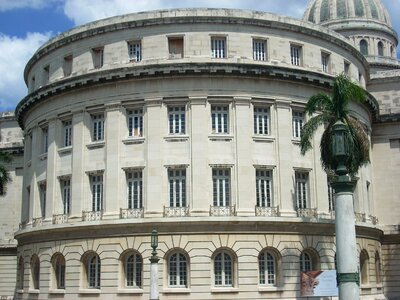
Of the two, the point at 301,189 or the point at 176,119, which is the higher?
the point at 176,119

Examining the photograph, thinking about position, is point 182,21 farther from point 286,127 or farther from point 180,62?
point 286,127

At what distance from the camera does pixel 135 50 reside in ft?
129

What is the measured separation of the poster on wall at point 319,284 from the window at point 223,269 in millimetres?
4418

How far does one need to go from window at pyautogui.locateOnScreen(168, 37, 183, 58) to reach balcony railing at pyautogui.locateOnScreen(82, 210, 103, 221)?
1076 cm

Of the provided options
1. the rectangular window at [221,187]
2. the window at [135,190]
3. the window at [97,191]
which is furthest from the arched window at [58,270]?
the rectangular window at [221,187]

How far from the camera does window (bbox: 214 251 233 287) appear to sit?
35.3 m

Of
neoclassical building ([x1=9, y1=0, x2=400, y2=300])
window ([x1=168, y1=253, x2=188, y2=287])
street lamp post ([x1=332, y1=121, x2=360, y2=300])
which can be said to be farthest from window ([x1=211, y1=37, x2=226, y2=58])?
street lamp post ([x1=332, y1=121, x2=360, y2=300])

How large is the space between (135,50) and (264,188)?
39.2 ft

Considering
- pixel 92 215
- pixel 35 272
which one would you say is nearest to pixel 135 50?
pixel 92 215

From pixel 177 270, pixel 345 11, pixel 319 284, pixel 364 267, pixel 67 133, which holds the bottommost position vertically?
pixel 319 284

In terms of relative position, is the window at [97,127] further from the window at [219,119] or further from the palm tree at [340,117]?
the palm tree at [340,117]

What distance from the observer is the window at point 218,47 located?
38594mm

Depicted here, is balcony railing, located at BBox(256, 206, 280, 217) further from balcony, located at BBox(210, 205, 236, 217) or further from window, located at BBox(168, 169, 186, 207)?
window, located at BBox(168, 169, 186, 207)

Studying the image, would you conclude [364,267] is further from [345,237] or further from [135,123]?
[345,237]
